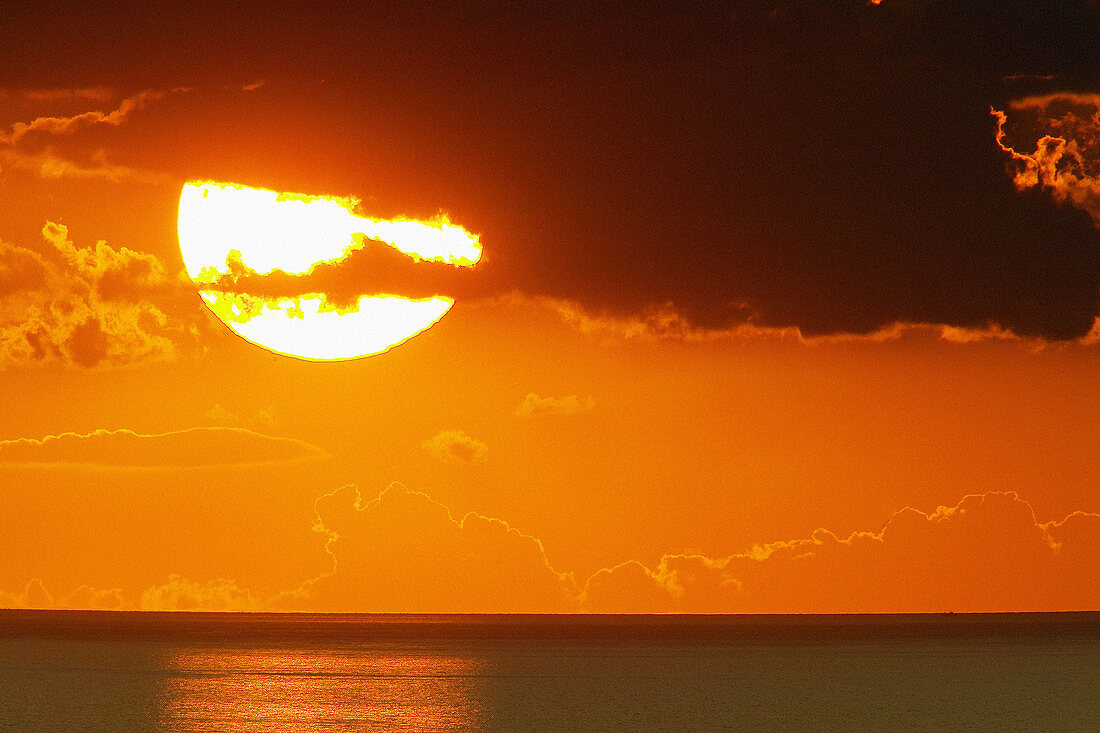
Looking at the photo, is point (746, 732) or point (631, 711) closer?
point (746, 732)

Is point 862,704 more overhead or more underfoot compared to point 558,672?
more underfoot

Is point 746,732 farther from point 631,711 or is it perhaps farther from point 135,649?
point 135,649

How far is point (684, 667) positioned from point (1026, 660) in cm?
4187

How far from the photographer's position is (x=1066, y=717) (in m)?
73.9

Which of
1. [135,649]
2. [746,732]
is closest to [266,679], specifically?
[746,732]

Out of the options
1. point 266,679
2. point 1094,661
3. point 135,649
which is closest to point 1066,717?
point 266,679

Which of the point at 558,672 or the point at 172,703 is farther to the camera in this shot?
the point at 558,672

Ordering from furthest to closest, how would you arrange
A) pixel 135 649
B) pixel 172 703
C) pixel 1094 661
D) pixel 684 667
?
pixel 135 649 < pixel 1094 661 < pixel 684 667 < pixel 172 703

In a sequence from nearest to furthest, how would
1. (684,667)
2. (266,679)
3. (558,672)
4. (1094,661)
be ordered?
(266,679)
(558,672)
(684,667)
(1094,661)

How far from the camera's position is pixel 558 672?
113 m

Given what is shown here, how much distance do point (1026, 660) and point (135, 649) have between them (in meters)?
107

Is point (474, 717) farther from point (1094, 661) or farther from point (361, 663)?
point (1094, 661)

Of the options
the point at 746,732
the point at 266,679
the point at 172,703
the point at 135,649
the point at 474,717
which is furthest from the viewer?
the point at 135,649

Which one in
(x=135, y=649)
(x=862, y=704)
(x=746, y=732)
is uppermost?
(x=135, y=649)
